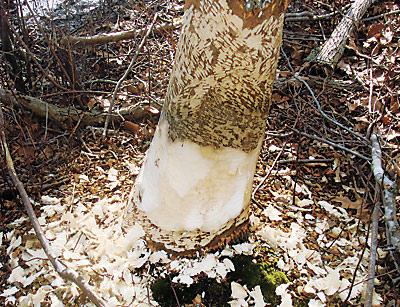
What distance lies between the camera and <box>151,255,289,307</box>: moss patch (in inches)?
74.4

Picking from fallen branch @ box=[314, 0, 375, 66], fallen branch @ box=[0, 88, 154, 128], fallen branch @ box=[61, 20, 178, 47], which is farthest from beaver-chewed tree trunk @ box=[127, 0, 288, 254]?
fallen branch @ box=[314, 0, 375, 66]

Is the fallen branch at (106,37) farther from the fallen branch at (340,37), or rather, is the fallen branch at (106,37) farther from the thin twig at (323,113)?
the fallen branch at (340,37)

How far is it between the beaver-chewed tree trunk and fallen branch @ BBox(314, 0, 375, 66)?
173 centimetres

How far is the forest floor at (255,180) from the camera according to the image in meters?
1.94

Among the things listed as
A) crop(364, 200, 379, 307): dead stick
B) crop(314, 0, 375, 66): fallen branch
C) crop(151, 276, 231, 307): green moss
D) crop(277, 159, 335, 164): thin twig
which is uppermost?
crop(314, 0, 375, 66): fallen branch

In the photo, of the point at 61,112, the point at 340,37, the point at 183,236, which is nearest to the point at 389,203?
the point at 183,236

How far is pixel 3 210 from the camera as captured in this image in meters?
2.29

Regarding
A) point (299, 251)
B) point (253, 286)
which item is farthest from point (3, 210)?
point (299, 251)

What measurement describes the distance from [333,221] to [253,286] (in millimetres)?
606

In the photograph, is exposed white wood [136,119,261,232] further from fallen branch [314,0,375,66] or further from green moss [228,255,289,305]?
fallen branch [314,0,375,66]

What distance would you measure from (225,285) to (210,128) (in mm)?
692

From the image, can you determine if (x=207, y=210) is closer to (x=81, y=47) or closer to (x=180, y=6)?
(x=81, y=47)

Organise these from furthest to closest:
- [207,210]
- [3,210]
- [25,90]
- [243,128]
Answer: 1. [25,90]
2. [3,210]
3. [207,210]
4. [243,128]

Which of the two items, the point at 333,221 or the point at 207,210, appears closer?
the point at 207,210
